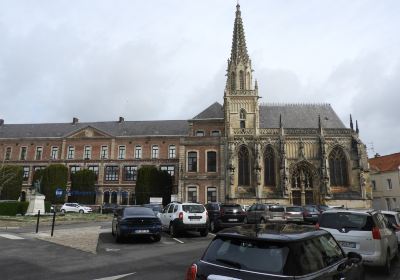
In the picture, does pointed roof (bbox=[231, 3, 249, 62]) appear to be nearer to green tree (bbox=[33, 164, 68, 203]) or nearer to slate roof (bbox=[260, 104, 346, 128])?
slate roof (bbox=[260, 104, 346, 128])

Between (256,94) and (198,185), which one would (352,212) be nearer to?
(198,185)

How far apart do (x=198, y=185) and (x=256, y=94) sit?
14.9 m

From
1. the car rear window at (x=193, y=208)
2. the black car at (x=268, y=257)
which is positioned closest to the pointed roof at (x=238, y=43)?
the car rear window at (x=193, y=208)

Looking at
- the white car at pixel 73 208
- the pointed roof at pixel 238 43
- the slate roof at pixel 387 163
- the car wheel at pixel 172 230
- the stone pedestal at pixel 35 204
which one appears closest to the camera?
the car wheel at pixel 172 230

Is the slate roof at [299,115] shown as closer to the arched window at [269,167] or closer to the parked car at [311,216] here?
the arched window at [269,167]

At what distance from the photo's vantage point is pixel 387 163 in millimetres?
51438

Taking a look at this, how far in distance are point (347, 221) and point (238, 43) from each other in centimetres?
4613

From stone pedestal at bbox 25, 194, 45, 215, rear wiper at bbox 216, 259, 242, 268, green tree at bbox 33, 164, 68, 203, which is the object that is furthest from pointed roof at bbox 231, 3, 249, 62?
rear wiper at bbox 216, 259, 242, 268

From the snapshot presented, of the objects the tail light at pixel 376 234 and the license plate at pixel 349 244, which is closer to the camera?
the tail light at pixel 376 234

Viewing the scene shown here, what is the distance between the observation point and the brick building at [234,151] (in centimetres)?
4431

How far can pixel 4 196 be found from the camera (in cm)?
5116

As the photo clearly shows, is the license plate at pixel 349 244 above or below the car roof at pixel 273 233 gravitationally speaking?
below

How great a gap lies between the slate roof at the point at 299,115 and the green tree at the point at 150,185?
16.0 meters

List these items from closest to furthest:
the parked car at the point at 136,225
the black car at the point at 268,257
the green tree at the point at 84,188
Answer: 1. the black car at the point at 268,257
2. the parked car at the point at 136,225
3. the green tree at the point at 84,188
